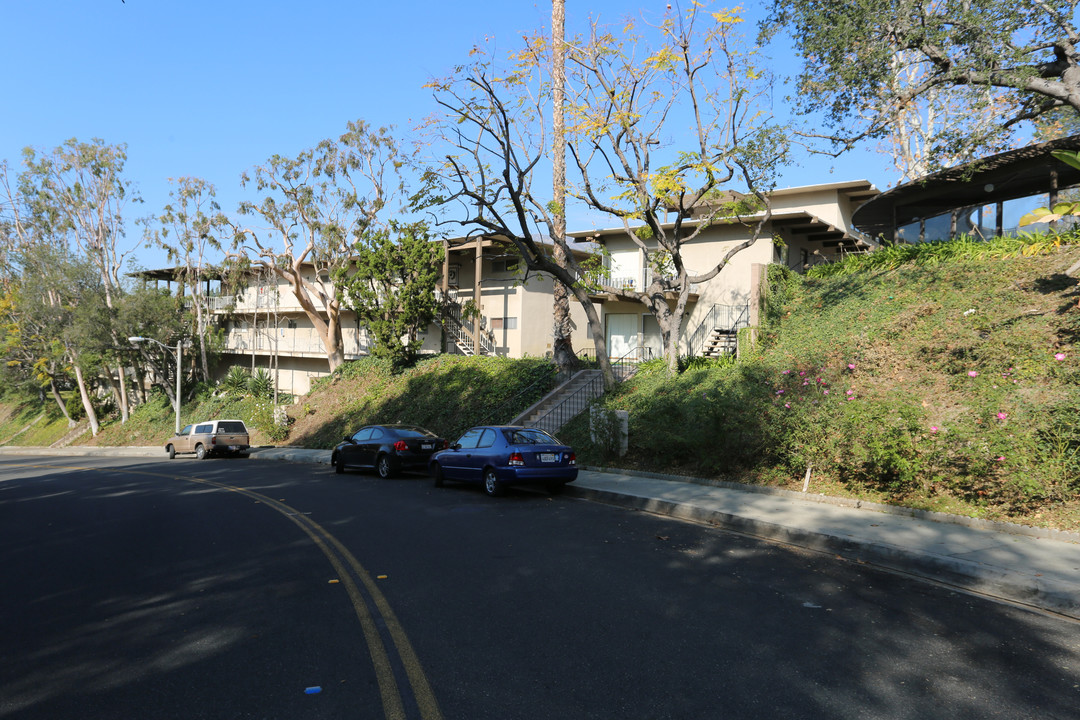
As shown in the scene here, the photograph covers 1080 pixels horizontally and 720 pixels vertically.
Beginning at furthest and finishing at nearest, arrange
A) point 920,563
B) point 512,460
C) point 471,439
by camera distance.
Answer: point 471,439 → point 512,460 → point 920,563

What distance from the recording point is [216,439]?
93.5ft

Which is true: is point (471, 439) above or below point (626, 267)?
below

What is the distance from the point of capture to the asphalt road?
435 centimetres

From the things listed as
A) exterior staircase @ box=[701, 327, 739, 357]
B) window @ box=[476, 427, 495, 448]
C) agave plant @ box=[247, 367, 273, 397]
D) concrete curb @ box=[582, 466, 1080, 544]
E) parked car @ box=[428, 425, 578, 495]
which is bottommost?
concrete curb @ box=[582, 466, 1080, 544]

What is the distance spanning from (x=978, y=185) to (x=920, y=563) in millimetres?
16157

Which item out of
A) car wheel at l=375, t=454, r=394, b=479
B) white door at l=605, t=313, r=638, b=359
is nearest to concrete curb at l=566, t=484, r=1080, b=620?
car wheel at l=375, t=454, r=394, b=479

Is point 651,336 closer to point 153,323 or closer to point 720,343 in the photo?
point 720,343

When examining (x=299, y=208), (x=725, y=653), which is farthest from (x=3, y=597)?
(x=299, y=208)

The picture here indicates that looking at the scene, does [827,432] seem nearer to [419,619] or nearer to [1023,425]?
[1023,425]

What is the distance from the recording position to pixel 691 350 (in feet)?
85.8

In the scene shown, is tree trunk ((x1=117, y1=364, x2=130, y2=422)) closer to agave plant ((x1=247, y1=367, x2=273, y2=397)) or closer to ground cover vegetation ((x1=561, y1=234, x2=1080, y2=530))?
agave plant ((x1=247, y1=367, x2=273, y2=397))

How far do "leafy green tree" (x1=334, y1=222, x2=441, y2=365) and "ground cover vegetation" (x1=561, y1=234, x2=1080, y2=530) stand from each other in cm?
1421

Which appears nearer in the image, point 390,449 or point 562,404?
point 390,449

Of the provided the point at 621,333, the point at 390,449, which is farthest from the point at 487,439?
the point at 621,333
